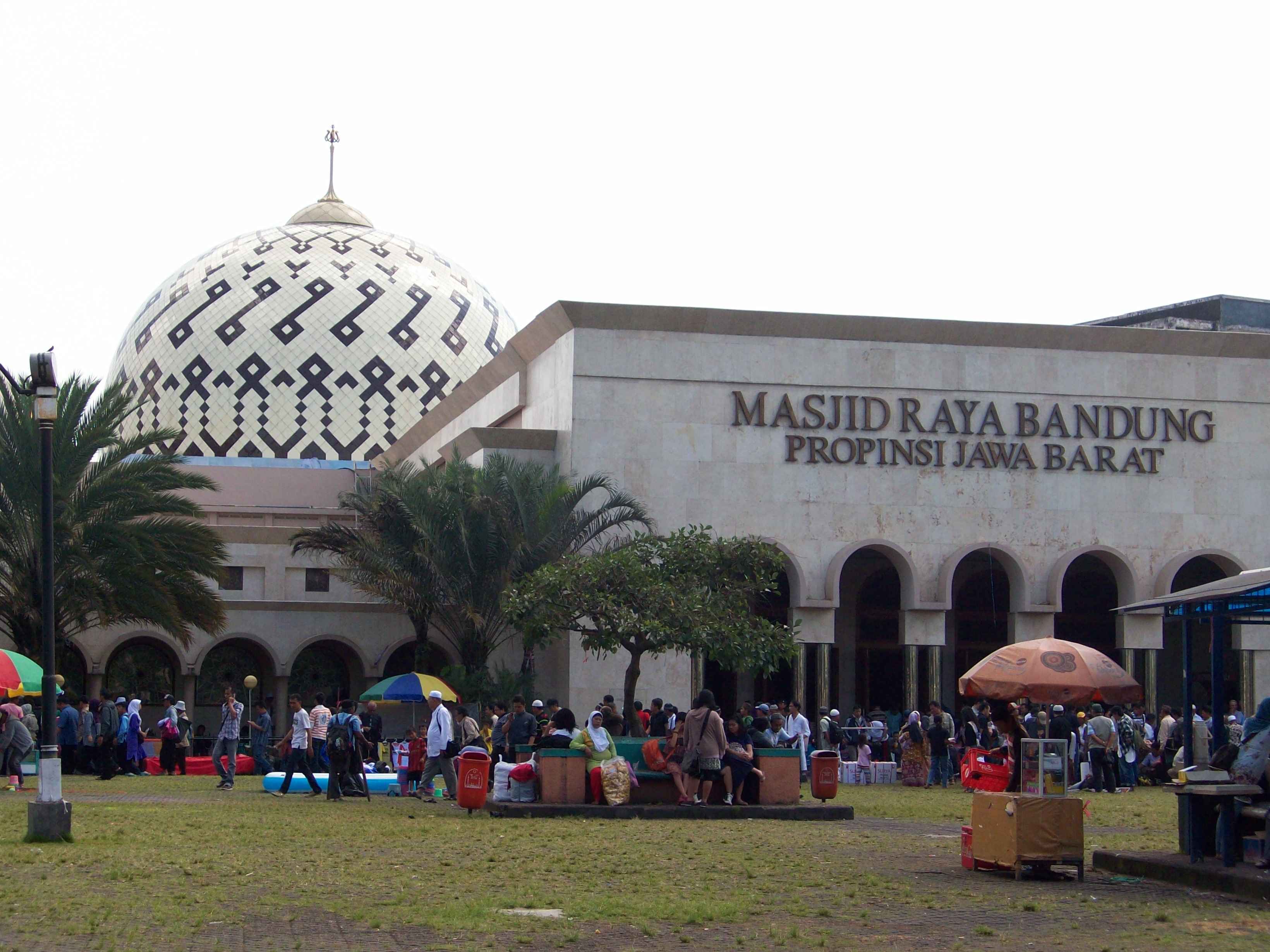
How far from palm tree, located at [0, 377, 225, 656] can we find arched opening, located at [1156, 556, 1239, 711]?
17851 mm

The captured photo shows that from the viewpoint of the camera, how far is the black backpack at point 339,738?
19312 mm

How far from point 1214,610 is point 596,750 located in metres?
6.84

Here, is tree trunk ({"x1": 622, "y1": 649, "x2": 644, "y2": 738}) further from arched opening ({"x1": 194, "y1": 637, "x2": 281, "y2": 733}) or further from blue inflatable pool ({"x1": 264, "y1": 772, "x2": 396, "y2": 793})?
arched opening ({"x1": 194, "y1": 637, "x2": 281, "y2": 733})

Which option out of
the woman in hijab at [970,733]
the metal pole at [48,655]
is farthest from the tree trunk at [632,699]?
the metal pole at [48,655]

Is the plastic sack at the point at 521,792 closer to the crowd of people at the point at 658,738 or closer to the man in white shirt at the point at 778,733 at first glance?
the crowd of people at the point at 658,738

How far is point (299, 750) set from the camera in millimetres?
20531

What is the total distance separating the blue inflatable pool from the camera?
21.4m

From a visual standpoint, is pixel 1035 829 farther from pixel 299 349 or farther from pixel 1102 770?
pixel 299 349

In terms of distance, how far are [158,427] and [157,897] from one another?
37872 millimetres

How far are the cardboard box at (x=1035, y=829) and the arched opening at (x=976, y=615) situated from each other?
22.7 m

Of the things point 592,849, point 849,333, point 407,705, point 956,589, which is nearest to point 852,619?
point 956,589

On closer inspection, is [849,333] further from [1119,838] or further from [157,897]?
[157,897]

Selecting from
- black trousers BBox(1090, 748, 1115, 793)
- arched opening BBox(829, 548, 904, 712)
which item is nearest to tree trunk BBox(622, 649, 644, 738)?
black trousers BBox(1090, 748, 1115, 793)

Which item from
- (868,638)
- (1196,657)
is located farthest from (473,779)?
(1196,657)
